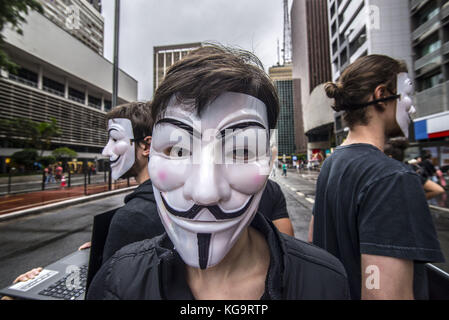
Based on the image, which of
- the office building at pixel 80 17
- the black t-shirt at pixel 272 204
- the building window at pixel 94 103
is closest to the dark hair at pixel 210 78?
the black t-shirt at pixel 272 204

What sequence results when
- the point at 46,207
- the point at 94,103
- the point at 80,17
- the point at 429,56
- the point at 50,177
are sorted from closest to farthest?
the point at 429,56
the point at 80,17
the point at 46,207
the point at 94,103
the point at 50,177

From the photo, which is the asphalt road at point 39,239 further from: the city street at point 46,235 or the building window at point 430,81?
the building window at point 430,81

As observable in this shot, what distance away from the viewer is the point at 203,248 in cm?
66

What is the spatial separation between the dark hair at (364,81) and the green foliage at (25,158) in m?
24.2

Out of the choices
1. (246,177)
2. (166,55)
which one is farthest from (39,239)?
(246,177)

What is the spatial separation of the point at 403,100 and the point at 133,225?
170cm

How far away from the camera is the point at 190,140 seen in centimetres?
69

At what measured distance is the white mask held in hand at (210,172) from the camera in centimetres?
66

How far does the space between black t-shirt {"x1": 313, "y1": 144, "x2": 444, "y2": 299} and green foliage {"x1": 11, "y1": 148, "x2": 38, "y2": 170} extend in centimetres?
2415

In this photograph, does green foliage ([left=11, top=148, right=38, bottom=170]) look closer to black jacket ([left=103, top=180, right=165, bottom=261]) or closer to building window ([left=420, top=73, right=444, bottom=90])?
black jacket ([left=103, top=180, right=165, bottom=261])

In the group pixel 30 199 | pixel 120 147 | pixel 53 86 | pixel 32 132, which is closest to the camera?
pixel 120 147

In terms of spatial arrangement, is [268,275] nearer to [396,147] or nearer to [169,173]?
[169,173]

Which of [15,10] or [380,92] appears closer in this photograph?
[380,92]
